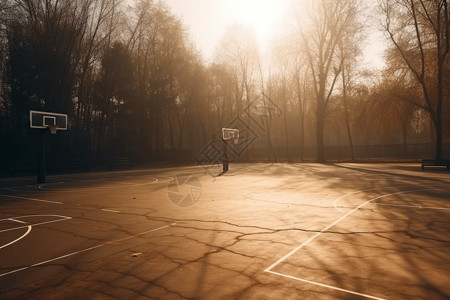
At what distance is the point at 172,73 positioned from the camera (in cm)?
4009

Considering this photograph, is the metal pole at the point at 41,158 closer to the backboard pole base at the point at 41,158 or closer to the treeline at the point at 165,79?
the backboard pole base at the point at 41,158

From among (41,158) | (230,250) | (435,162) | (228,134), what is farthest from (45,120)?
(435,162)

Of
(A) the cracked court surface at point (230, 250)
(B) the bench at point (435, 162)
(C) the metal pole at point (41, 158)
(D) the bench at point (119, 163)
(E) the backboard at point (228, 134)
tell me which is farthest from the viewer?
(D) the bench at point (119, 163)

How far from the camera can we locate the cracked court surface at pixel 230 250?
3.81 meters

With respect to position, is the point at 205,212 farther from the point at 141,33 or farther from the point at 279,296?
the point at 141,33

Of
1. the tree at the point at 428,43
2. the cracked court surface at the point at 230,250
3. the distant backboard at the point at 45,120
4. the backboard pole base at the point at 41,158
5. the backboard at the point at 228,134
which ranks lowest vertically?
the cracked court surface at the point at 230,250

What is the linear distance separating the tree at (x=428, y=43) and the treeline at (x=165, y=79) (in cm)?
9

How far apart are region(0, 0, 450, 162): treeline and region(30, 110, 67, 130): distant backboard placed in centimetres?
1026

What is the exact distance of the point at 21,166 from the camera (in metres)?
23.9

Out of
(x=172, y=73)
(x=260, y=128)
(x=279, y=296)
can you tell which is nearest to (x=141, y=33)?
(x=172, y=73)

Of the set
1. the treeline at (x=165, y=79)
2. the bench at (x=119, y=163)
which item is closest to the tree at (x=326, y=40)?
the treeline at (x=165, y=79)

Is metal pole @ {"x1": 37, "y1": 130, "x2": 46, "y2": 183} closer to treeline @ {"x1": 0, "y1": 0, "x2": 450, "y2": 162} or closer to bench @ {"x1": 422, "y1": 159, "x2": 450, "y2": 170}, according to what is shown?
treeline @ {"x1": 0, "y1": 0, "x2": 450, "y2": 162}

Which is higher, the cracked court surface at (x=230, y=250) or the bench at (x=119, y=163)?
the bench at (x=119, y=163)

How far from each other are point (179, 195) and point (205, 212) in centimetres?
366
